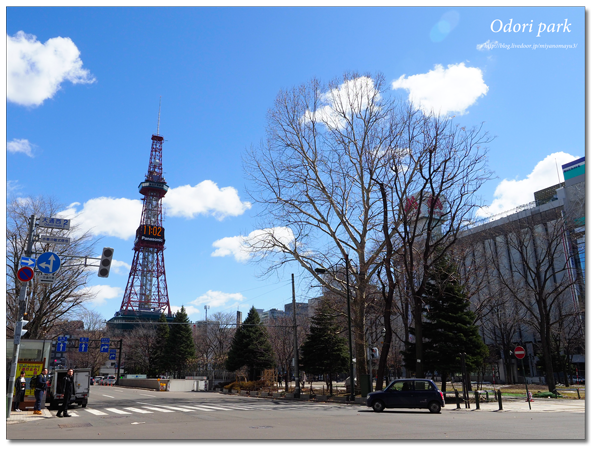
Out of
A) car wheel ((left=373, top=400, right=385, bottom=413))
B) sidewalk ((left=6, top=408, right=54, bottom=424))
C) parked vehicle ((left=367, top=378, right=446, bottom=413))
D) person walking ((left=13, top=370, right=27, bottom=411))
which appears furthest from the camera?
car wheel ((left=373, top=400, right=385, bottom=413))

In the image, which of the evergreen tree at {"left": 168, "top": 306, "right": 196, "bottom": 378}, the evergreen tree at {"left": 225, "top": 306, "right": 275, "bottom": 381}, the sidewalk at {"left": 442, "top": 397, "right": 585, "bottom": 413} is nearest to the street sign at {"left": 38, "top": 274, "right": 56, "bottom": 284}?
the sidewalk at {"left": 442, "top": 397, "right": 585, "bottom": 413}

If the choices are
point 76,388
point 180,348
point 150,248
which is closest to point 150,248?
point 150,248

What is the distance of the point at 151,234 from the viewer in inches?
4747

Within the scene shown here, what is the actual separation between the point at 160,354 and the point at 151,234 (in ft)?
150

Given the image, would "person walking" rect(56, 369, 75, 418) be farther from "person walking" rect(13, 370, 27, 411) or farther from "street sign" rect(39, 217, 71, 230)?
"street sign" rect(39, 217, 71, 230)

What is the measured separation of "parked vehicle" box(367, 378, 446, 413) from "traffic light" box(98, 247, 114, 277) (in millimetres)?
12307

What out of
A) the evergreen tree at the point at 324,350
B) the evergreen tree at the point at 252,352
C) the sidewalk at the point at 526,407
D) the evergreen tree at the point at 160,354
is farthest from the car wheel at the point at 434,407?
the evergreen tree at the point at 160,354

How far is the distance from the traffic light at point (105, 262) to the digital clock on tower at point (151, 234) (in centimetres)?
10700

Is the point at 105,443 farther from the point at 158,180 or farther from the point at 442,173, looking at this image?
the point at 158,180

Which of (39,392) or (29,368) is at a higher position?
(29,368)

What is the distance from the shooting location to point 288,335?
230 feet

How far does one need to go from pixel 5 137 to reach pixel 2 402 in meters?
4.62

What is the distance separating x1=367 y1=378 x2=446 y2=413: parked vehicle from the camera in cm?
1934

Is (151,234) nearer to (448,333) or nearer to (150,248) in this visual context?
(150,248)
